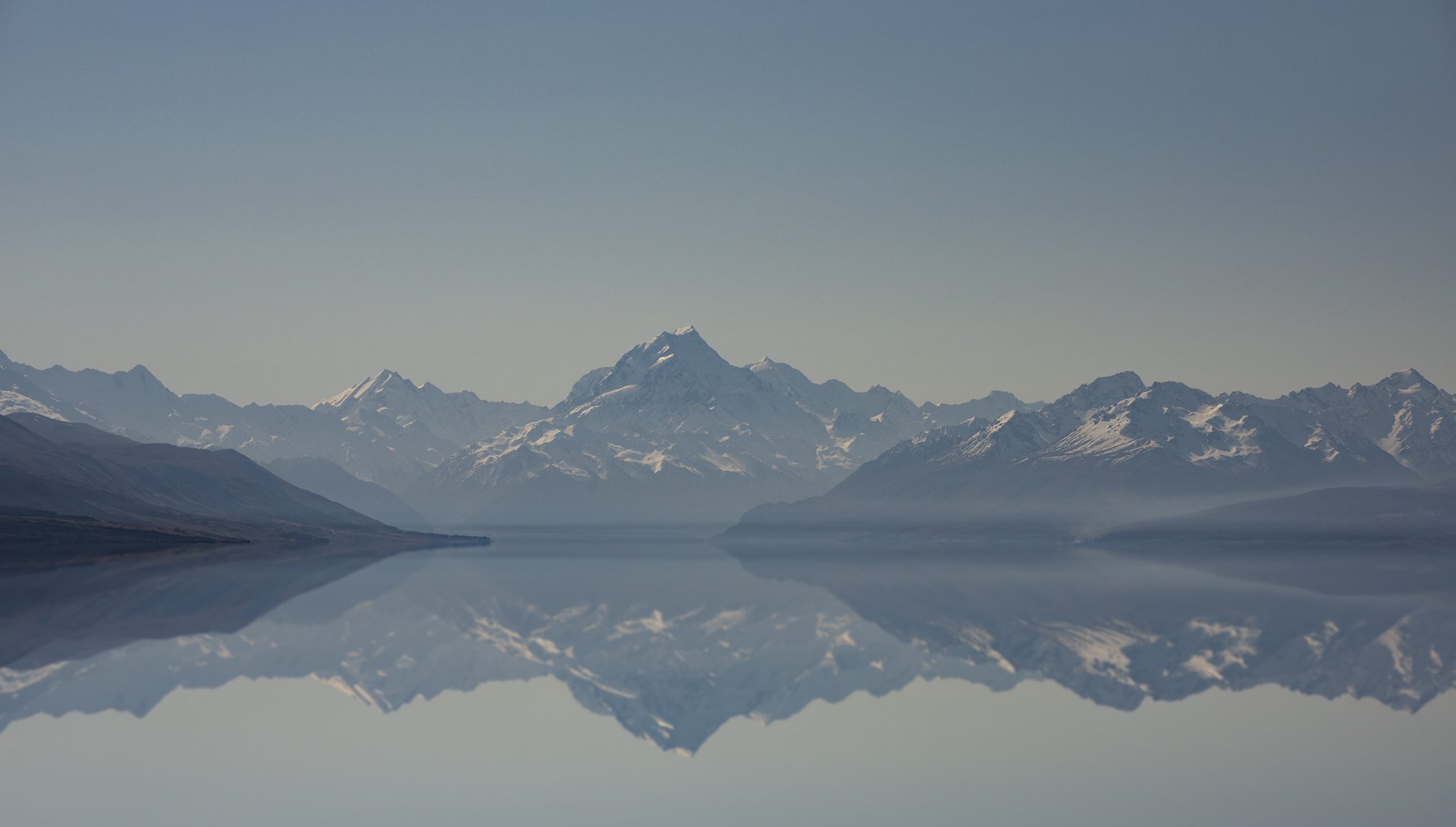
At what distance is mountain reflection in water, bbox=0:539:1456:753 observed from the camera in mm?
→ 55500

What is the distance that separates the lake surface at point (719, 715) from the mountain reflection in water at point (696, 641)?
0.39 meters

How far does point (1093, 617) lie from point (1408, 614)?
24.3 metres

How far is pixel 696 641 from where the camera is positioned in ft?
260

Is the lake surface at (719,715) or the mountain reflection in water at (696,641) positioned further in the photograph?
the mountain reflection in water at (696,641)

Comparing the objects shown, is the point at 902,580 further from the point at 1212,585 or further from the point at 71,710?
the point at 71,710

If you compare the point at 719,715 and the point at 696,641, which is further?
the point at 696,641

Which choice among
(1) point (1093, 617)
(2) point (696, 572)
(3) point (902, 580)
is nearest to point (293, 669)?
(1) point (1093, 617)

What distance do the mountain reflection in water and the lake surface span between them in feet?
1.27

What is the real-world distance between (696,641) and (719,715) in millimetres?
29426

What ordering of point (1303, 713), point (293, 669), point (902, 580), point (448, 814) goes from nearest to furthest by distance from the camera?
point (448, 814) → point (1303, 713) → point (293, 669) → point (902, 580)

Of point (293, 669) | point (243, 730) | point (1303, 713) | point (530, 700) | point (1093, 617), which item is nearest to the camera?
point (243, 730)

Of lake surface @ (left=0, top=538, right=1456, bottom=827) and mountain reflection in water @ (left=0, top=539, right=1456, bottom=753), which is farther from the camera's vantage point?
mountain reflection in water @ (left=0, top=539, right=1456, bottom=753)

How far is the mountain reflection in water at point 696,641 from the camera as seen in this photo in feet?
182

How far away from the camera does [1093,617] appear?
308 feet
